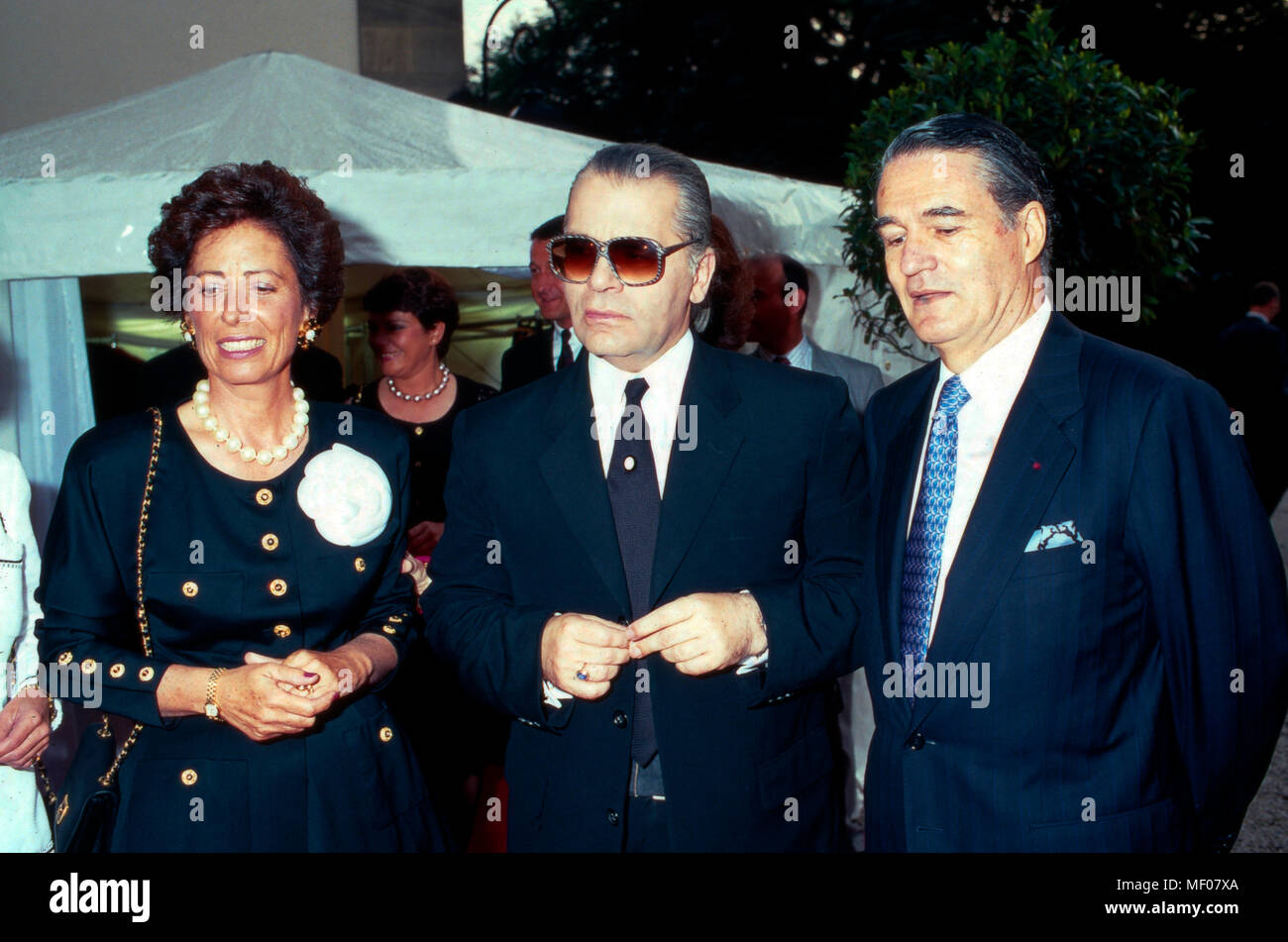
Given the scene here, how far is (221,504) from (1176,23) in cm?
1500

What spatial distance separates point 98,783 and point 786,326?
137 inches

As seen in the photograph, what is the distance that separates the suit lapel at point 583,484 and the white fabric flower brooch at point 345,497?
0.41 meters

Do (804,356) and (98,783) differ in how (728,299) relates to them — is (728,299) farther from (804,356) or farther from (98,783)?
(98,783)

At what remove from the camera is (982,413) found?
6.94 ft

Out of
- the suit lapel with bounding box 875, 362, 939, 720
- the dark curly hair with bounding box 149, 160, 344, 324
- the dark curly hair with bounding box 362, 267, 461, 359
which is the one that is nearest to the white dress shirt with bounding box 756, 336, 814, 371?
the dark curly hair with bounding box 362, 267, 461, 359

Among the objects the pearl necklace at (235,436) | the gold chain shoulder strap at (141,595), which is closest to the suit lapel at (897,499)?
the pearl necklace at (235,436)

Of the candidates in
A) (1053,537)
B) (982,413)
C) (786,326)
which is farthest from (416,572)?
(786,326)

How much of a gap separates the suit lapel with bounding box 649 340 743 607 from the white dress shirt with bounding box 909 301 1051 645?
15.1 inches

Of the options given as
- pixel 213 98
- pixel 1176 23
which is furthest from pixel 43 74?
pixel 1176 23

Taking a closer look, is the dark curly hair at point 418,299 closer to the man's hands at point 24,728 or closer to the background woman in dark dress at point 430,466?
the background woman in dark dress at point 430,466

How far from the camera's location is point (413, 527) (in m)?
4.37

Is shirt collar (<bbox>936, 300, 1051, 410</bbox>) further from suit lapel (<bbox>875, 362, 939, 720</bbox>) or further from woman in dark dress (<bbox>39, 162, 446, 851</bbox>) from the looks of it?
woman in dark dress (<bbox>39, 162, 446, 851</bbox>)

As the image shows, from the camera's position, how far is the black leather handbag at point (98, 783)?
215 cm
